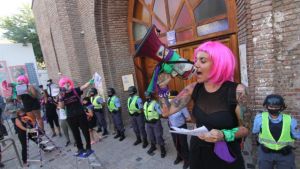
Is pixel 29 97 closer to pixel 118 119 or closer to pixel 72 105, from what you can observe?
pixel 72 105

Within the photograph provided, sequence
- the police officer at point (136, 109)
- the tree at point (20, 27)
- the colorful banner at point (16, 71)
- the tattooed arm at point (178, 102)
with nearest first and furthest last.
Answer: the tattooed arm at point (178, 102) → the police officer at point (136, 109) → the colorful banner at point (16, 71) → the tree at point (20, 27)

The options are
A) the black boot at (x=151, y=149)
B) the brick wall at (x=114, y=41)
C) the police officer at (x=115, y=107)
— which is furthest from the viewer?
the brick wall at (x=114, y=41)

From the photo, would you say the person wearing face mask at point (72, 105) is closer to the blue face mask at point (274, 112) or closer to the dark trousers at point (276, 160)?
the dark trousers at point (276, 160)

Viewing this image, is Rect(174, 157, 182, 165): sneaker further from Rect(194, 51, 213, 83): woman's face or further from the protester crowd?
Rect(194, 51, 213, 83): woman's face

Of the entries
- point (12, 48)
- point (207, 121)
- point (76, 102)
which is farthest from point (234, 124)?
point (12, 48)

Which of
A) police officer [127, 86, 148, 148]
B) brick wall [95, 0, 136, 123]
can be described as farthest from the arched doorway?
police officer [127, 86, 148, 148]

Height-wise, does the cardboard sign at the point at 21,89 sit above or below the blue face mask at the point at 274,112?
above

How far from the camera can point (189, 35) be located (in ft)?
18.3

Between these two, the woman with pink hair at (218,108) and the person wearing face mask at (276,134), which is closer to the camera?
the woman with pink hair at (218,108)

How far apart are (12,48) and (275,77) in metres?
18.3

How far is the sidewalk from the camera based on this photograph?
461 cm

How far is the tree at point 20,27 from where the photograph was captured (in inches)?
786

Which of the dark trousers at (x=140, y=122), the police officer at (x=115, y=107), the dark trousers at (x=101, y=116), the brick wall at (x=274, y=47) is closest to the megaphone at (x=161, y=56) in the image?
the brick wall at (x=274, y=47)

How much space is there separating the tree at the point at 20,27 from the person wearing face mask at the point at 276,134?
22.1 meters
